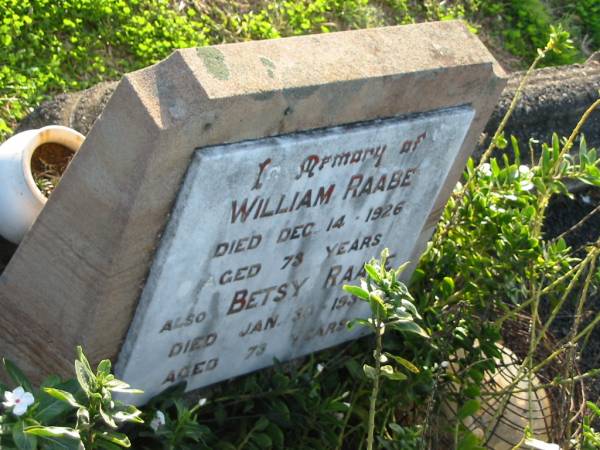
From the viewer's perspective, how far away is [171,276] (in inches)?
101

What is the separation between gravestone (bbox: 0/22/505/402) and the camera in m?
2.36

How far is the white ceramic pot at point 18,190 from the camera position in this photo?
9.48 feet

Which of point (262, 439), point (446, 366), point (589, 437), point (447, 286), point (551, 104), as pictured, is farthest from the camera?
point (551, 104)

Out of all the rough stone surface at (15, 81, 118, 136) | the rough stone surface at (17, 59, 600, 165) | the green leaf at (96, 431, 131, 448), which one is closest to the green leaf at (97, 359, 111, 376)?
the green leaf at (96, 431, 131, 448)

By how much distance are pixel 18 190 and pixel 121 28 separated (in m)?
1.52

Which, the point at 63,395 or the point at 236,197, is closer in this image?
the point at 63,395

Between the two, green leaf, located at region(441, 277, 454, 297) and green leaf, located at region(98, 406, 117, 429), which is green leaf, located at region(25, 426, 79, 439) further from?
green leaf, located at region(441, 277, 454, 297)

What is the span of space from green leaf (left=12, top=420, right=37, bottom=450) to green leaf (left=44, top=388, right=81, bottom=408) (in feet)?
0.28

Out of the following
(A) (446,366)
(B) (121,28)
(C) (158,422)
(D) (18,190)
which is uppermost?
(D) (18,190)

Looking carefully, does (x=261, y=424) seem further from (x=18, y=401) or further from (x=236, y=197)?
(x=18, y=401)

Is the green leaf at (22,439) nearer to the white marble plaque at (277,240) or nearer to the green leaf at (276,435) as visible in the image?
the white marble plaque at (277,240)

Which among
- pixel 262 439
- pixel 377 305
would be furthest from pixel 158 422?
pixel 377 305

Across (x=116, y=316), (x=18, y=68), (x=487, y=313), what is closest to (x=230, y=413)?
(x=116, y=316)

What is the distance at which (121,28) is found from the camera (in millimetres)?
4246
